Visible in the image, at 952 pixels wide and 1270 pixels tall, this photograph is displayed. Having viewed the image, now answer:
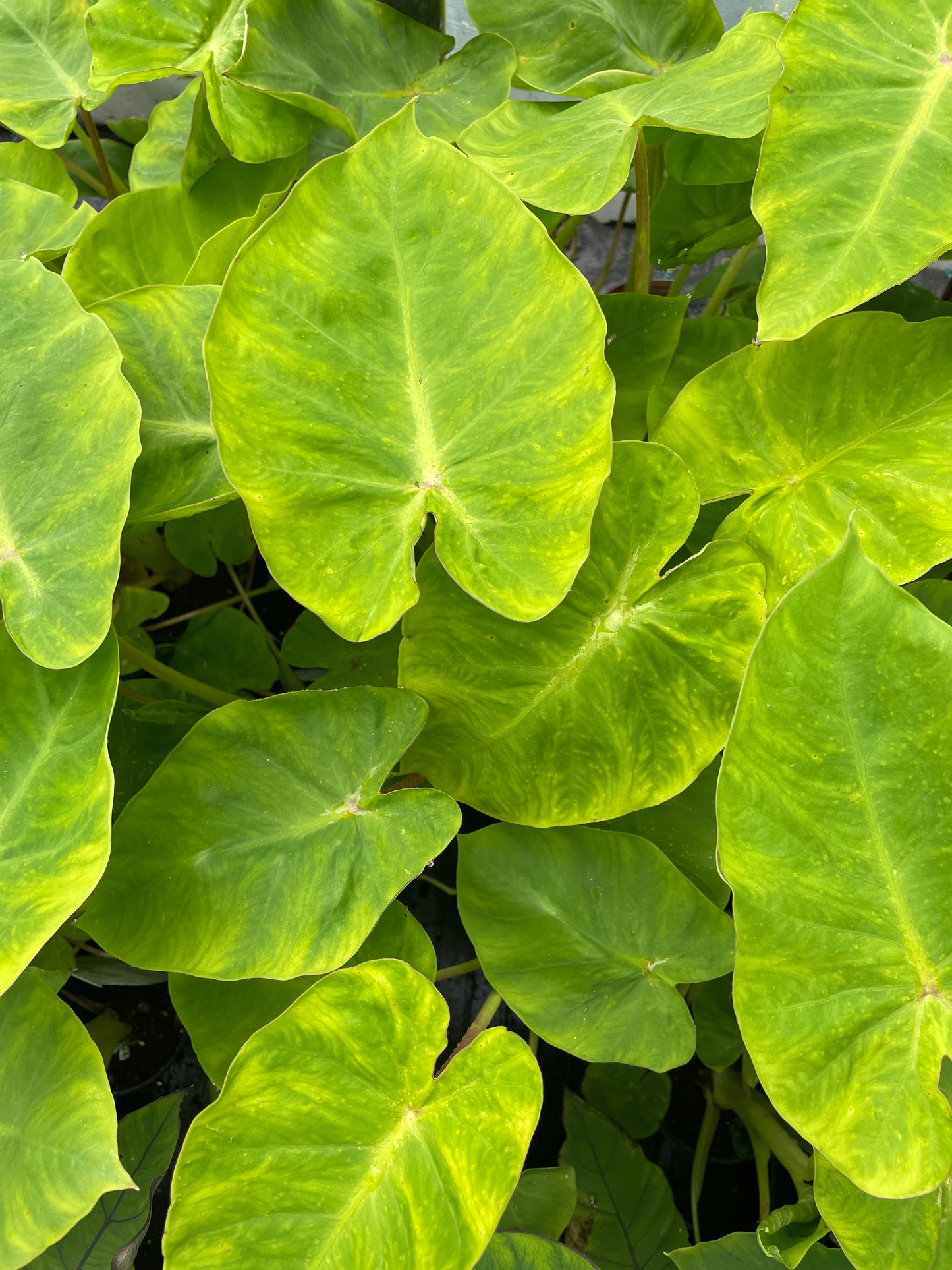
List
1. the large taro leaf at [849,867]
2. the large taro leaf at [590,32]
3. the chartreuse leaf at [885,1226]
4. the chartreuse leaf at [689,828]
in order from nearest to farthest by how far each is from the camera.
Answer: the large taro leaf at [849,867], the chartreuse leaf at [885,1226], the chartreuse leaf at [689,828], the large taro leaf at [590,32]

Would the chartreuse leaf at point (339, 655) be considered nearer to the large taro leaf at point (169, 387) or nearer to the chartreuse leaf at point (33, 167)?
the large taro leaf at point (169, 387)

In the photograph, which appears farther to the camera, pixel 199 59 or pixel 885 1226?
pixel 199 59

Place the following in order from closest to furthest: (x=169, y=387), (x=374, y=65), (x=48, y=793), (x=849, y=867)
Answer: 1. (x=849, y=867)
2. (x=48, y=793)
3. (x=169, y=387)
4. (x=374, y=65)

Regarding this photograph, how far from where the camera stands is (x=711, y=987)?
963 millimetres

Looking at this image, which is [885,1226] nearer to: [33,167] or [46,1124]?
[46,1124]

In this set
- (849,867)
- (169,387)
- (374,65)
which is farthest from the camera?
(374,65)

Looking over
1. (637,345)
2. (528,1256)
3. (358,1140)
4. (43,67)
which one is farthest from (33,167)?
(528,1256)

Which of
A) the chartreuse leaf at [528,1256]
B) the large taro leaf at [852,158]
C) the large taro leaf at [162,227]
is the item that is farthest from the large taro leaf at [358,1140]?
the large taro leaf at [162,227]

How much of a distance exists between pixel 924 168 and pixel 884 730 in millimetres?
432

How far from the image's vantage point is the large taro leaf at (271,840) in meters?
0.65

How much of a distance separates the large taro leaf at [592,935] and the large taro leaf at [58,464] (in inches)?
13.6

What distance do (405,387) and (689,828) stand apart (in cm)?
47

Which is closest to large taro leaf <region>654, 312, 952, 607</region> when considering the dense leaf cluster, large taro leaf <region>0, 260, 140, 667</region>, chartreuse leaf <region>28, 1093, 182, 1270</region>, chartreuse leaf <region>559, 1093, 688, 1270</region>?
the dense leaf cluster

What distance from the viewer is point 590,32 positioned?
968mm
